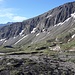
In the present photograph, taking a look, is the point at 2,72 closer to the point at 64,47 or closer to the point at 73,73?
the point at 73,73

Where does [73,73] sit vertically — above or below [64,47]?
below

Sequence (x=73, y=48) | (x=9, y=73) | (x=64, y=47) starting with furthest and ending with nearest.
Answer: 1. (x=64, y=47)
2. (x=73, y=48)
3. (x=9, y=73)

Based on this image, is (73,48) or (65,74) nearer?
(65,74)

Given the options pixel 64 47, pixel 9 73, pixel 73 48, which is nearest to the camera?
pixel 9 73

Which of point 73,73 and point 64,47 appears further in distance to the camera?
point 64,47

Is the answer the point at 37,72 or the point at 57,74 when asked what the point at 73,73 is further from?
the point at 37,72

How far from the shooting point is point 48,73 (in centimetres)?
7075

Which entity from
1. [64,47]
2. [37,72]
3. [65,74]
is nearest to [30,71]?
[37,72]

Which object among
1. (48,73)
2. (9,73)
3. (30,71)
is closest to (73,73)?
(48,73)

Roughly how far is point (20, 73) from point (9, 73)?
149 inches

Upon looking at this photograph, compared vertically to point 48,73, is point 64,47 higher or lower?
higher

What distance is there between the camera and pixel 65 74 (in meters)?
70.6

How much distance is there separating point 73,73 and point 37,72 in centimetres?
1293

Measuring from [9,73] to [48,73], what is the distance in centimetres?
1356
